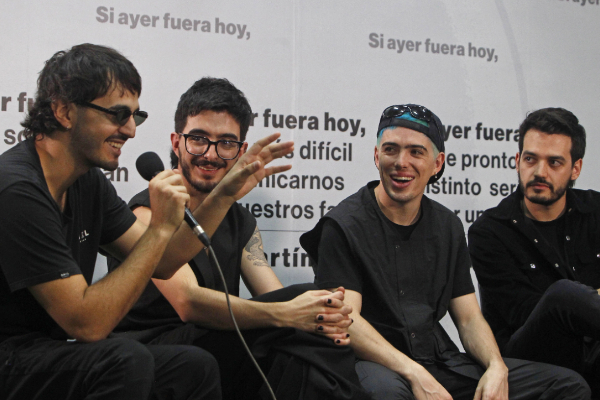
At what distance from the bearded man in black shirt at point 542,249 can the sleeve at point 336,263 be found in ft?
2.74

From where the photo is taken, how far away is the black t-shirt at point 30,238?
73.7 inches

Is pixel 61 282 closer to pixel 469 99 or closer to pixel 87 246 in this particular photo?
pixel 87 246

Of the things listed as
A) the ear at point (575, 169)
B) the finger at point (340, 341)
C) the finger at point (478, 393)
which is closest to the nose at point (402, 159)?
the finger at point (340, 341)

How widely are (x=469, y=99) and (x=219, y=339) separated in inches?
93.6

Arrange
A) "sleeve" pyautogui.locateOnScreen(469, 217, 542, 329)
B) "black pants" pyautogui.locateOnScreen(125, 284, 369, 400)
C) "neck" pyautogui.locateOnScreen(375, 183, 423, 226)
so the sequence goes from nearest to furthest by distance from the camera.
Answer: "black pants" pyautogui.locateOnScreen(125, 284, 369, 400) < "neck" pyautogui.locateOnScreen(375, 183, 423, 226) < "sleeve" pyautogui.locateOnScreen(469, 217, 542, 329)

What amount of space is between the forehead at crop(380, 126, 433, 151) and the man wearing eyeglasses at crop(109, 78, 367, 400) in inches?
29.1

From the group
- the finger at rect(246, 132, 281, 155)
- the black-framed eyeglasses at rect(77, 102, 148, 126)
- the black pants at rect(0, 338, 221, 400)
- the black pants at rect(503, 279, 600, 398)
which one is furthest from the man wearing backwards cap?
the black-framed eyeglasses at rect(77, 102, 148, 126)

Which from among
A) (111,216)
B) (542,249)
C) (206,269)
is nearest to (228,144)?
(206,269)

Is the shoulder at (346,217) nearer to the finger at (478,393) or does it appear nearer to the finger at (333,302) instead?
the finger at (333,302)

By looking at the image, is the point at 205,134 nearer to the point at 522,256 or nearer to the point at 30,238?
the point at 30,238

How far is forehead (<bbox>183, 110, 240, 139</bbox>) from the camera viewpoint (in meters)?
2.99

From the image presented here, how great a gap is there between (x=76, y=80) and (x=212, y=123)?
37.0 inches

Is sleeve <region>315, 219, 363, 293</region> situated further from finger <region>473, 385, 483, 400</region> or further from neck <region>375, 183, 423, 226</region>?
finger <region>473, 385, 483, 400</region>

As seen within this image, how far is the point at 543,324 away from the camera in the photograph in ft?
9.08
